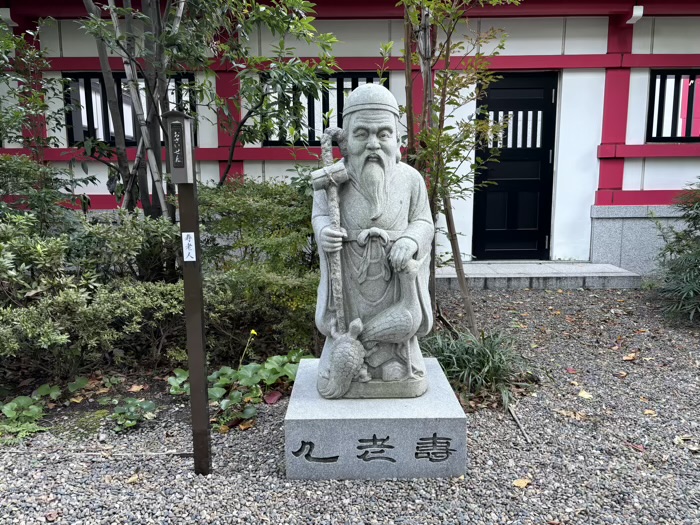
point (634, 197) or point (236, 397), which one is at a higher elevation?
point (634, 197)

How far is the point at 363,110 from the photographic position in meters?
2.56

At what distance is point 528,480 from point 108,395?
298cm

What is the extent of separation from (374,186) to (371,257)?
375mm

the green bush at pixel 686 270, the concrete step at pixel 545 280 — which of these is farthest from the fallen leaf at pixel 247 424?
the green bush at pixel 686 270

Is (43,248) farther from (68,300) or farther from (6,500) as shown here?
(6,500)

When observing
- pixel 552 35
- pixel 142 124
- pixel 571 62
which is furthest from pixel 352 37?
pixel 142 124

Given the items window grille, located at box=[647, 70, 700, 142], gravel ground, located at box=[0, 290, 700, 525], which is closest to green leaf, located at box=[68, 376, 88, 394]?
gravel ground, located at box=[0, 290, 700, 525]

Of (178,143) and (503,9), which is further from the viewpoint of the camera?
(503,9)

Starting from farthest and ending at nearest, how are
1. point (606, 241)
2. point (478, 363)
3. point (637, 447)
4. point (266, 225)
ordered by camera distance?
point (606, 241) → point (266, 225) → point (478, 363) → point (637, 447)

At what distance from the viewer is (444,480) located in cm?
257

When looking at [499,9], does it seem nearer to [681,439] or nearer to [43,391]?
[681,439]

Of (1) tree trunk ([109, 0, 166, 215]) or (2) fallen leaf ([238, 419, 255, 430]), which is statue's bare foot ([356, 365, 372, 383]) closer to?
(2) fallen leaf ([238, 419, 255, 430])

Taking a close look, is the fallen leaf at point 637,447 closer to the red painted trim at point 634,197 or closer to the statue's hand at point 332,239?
the statue's hand at point 332,239

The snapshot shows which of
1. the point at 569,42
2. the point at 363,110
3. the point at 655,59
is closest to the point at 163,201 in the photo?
the point at 363,110
